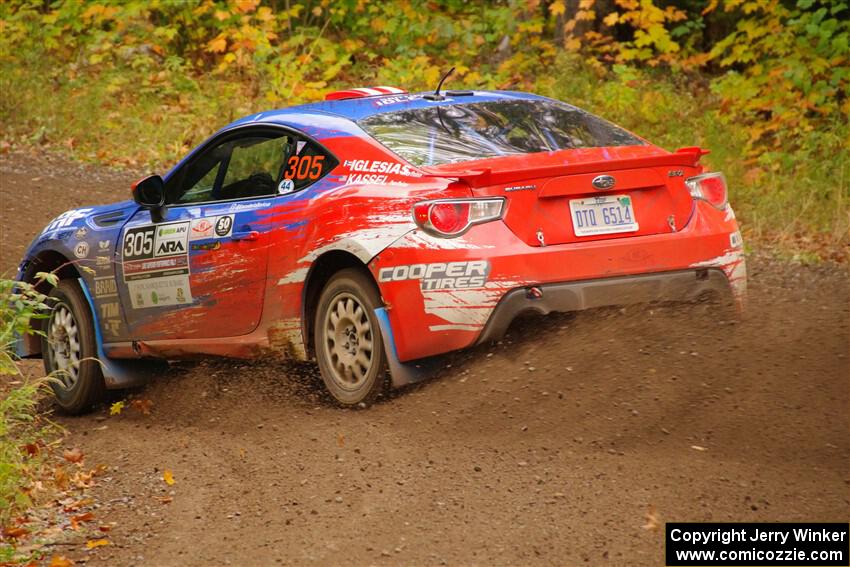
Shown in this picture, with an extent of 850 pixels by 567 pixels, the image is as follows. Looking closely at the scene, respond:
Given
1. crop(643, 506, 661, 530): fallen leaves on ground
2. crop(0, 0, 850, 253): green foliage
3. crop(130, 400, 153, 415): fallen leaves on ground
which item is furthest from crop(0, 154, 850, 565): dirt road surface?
crop(0, 0, 850, 253): green foliage

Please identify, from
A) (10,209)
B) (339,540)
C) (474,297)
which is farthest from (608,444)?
(10,209)

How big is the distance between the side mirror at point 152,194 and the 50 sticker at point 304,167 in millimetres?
1024

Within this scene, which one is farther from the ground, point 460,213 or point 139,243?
point 460,213

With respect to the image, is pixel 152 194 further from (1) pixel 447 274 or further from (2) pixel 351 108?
(1) pixel 447 274

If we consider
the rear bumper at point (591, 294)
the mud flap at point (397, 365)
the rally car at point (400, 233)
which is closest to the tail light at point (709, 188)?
the rally car at point (400, 233)

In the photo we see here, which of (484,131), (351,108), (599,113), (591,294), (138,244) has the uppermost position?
(351,108)

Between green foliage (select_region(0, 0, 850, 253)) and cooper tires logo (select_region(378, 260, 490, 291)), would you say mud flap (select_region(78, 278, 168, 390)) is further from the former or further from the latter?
green foliage (select_region(0, 0, 850, 253))

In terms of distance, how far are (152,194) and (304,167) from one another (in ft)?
3.99

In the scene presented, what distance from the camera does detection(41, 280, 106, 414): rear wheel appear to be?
8078mm

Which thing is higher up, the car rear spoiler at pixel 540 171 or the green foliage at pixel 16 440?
the car rear spoiler at pixel 540 171

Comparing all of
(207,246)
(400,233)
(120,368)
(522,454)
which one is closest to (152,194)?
(207,246)

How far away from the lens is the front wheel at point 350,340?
6180mm

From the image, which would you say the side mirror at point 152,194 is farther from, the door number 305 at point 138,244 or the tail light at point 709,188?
the tail light at point 709,188

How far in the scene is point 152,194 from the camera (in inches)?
292
